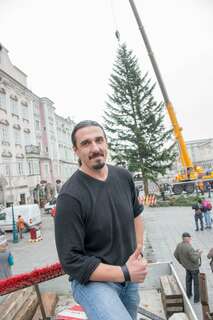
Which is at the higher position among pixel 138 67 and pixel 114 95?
pixel 138 67

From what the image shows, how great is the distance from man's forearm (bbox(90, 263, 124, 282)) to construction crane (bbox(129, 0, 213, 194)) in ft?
88.6

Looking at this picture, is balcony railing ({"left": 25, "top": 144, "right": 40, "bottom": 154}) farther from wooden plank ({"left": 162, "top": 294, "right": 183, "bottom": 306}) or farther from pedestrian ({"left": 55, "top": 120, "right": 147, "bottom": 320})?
pedestrian ({"left": 55, "top": 120, "right": 147, "bottom": 320})

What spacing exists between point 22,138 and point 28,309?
36794mm

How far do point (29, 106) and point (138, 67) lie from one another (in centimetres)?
1614

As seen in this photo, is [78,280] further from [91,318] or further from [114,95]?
[114,95]

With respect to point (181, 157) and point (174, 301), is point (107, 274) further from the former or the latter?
point (181, 157)

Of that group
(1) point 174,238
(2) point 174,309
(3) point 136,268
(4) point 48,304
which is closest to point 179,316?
(2) point 174,309

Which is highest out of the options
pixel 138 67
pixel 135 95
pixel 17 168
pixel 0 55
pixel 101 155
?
pixel 0 55

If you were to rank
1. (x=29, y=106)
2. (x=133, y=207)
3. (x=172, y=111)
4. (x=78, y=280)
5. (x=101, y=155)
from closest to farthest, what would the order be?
1. (x=78, y=280)
2. (x=101, y=155)
3. (x=133, y=207)
4. (x=172, y=111)
5. (x=29, y=106)

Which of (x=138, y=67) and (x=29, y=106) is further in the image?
(x=29, y=106)

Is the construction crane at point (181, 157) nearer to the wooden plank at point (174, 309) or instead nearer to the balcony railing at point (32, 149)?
the balcony railing at point (32, 149)

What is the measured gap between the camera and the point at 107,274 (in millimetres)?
2025

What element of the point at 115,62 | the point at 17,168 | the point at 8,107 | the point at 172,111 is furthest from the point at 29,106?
the point at 172,111

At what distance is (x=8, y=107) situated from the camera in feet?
121
